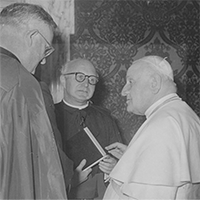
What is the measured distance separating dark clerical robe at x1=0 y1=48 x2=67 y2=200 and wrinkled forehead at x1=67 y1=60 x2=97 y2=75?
1338 millimetres

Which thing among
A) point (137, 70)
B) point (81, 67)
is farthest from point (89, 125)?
point (137, 70)

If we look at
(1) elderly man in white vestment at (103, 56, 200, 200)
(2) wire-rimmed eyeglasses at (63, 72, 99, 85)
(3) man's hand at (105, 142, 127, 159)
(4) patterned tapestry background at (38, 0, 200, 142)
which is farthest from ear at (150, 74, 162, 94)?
(4) patterned tapestry background at (38, 0, 200, 142)

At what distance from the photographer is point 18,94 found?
6.53 feet

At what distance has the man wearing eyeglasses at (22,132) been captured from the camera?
1954 mm

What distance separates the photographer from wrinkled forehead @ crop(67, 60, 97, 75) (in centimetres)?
340

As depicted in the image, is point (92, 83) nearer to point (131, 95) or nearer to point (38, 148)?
point (131, 95)

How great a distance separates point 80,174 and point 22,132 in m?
1.16

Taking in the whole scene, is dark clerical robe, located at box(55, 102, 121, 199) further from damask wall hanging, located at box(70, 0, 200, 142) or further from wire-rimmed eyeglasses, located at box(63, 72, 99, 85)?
damask wall hanging, located at box(70, 0, 200, 142)

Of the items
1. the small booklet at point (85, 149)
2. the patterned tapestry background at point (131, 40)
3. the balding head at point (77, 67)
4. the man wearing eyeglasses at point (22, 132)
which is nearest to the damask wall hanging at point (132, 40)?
the patterned tapestry background at point (131, 40)

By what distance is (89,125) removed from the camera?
337 centimetres

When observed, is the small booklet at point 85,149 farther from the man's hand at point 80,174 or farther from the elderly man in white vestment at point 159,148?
the elderly man in white vestment at point 159,148

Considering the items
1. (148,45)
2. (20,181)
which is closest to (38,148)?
(20,181)

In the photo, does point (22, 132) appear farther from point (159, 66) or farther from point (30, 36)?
point (159, 66)

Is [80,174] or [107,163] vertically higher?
[107,163]
